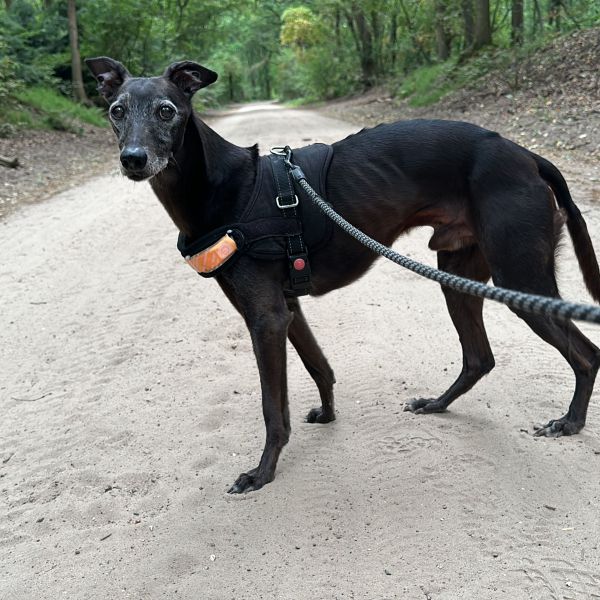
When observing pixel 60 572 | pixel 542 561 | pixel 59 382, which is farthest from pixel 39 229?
pixel 542 561

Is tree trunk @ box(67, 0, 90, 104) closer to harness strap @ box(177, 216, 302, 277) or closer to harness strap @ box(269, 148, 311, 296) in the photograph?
harness strap @ box(269, 148, 311, 296)

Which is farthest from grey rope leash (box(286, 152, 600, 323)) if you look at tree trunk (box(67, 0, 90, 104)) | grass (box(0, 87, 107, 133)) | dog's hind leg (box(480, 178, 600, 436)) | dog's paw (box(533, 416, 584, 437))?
tree trunk (box(67, 0, 90, 104))

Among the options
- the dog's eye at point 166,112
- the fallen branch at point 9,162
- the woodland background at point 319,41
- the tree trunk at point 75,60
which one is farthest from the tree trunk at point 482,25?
the dog's eye at point 166,112

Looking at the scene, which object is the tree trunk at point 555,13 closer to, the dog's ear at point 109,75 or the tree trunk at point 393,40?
the tree trunk at point 393,40

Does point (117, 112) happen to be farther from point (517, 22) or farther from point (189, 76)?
point (517, 22)

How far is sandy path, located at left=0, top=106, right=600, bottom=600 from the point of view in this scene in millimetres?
2832

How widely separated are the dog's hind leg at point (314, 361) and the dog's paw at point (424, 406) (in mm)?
508

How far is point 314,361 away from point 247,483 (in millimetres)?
914

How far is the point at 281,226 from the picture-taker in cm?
345

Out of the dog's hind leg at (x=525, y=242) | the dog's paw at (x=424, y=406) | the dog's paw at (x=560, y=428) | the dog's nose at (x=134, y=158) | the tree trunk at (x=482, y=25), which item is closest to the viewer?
the dog's nose at (x=134, y=158)

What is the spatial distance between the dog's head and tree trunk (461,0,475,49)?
1941 centimetres

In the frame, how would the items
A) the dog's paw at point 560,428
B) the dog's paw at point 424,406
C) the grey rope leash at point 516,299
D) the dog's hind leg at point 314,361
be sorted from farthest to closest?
1. the dog's paw at point 424,406
2. the dog's hind leg at point 314,361
3. the dog's paw at point 560,428
4. the grey rope leash at point 516,299

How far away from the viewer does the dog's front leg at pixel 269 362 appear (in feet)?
11.3

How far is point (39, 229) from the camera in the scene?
9.13m
